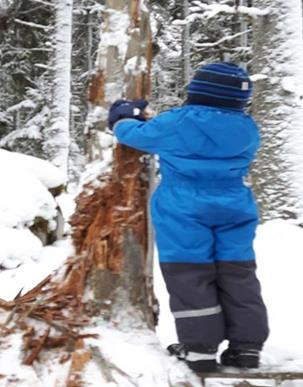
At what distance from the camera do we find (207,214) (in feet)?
11.1

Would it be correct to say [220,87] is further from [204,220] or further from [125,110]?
[204,220]

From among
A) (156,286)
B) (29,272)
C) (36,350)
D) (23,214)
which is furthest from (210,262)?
(23,214)

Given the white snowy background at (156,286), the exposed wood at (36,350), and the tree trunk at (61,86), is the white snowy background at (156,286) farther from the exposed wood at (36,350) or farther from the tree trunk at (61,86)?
the tree trunk at (61,86)

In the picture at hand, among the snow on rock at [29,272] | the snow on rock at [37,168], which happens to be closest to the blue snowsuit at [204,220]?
the snow on rock at [29,272]

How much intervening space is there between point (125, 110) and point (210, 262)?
36.9 inches

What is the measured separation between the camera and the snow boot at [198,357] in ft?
11.0

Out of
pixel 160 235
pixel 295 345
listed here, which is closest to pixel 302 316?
pixel 295 345

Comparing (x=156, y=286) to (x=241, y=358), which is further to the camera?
(x=156, y=286)

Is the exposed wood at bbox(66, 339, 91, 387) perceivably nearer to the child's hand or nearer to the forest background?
the forest background

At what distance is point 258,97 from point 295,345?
13.9 feet

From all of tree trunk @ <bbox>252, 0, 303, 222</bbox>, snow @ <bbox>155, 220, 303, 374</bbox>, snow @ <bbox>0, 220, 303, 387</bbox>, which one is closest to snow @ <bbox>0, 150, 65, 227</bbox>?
snow @ <bbox>155, 220, 303, 374</bbox>

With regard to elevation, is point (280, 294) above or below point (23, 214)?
above

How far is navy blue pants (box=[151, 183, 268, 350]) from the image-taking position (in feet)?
11.1

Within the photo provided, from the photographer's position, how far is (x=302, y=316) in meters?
4.52
